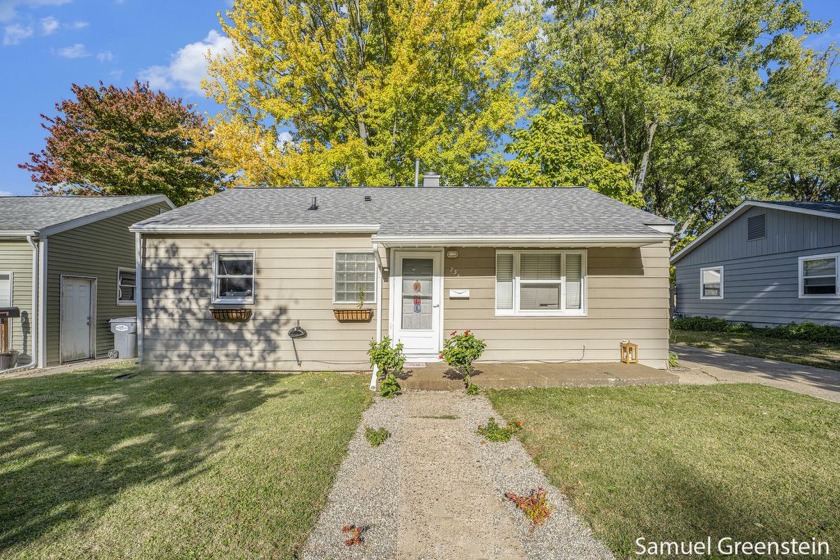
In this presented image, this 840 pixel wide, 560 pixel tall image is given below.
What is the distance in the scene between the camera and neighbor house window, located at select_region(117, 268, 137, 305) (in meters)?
10.8

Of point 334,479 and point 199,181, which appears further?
point 199,181

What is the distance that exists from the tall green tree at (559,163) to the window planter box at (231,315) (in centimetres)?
1002

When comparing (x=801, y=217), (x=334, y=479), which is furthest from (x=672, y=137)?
(x=334, y=479)

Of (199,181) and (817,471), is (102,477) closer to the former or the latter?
(817,471)

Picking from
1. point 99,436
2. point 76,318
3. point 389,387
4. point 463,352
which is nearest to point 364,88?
point 76,318

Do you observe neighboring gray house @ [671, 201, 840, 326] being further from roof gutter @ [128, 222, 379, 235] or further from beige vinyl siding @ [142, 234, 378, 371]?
beige vinyl siding @ [142, 234, 378, 371]

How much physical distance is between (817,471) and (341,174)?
15.0 m

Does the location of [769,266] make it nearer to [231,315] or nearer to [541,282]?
[541,282]

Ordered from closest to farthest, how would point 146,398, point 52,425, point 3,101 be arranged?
point 52,425 < point 146,398 < point 3,101

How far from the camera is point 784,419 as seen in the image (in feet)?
15.1

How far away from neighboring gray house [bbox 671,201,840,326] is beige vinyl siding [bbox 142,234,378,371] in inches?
533

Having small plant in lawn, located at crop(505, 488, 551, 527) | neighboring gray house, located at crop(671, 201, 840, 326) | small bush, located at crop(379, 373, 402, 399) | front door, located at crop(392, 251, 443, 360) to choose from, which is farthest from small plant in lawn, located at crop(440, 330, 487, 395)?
neighboring gray house, located at crop(671, 201, 840, 326)

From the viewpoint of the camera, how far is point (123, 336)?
31.9 feet

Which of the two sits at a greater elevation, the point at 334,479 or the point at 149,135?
the point at 149,135
